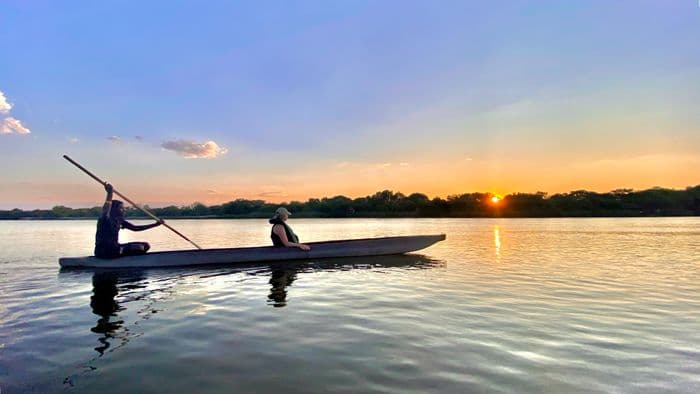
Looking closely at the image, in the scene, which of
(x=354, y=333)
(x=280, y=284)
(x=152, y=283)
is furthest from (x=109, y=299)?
(x=354, y=333)

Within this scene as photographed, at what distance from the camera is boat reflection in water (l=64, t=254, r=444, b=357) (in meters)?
6.67

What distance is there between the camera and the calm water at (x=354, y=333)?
169 inches

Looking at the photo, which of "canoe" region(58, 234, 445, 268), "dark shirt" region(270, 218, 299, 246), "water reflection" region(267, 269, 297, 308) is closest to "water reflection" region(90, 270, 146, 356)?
"canoe" region(58, 234, 445, 268)

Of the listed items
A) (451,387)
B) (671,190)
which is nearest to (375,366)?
(451,387)

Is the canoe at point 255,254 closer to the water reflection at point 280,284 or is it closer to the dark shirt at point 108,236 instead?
the dark shirt at point 108,236

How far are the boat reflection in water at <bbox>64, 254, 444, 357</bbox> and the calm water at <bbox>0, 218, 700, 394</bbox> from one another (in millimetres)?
66

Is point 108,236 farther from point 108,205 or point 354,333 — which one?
point 354,333

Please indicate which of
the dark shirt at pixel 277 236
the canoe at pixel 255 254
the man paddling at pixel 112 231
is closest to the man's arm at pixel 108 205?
the man paddling at pixel 112 231

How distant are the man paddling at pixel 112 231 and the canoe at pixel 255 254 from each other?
0.23 m

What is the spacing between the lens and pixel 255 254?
14.3m

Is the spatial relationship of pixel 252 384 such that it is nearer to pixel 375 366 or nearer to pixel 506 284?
pixel 375 366

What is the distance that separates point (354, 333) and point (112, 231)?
10.2 metres

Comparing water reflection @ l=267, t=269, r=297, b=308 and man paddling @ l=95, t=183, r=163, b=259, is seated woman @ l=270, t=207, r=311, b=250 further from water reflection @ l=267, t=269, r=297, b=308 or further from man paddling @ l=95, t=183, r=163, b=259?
man paddling @ l=95, t=183, r=163, b=259

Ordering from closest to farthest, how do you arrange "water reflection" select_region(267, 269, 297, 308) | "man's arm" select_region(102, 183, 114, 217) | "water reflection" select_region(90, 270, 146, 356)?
"water reflection" select_region(90, 270, 146, 356) < "water reflection" select_region(267, 269, 297, 308) < "man's arm" select_region(102, 183, 114, 217)
